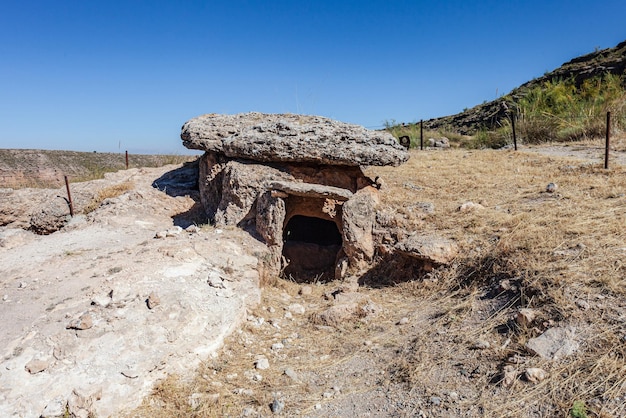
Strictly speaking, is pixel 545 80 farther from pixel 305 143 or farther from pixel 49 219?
pixel 49 219

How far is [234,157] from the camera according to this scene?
24.2 feet

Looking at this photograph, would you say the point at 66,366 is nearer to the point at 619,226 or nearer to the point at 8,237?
the point at 8,237

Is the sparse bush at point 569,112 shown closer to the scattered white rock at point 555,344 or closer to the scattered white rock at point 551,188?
the scattered white rock at point 551,188

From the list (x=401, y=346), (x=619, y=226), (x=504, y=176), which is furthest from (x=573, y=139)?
(x=401, y=346)

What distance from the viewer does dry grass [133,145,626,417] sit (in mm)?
3350

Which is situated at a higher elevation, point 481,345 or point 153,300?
point 153,300

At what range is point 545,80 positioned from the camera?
24.0 meters

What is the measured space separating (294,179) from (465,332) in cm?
379

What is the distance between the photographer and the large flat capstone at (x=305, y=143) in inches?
270

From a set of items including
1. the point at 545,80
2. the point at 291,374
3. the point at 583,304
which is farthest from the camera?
the point at 545,80

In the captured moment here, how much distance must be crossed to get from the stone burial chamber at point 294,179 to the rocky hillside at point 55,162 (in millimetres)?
5019

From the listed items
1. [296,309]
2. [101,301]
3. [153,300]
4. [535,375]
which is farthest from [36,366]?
[535,375]

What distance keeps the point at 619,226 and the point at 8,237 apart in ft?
28.9

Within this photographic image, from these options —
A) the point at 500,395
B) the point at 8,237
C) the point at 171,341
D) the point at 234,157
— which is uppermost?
the point at 234,157
